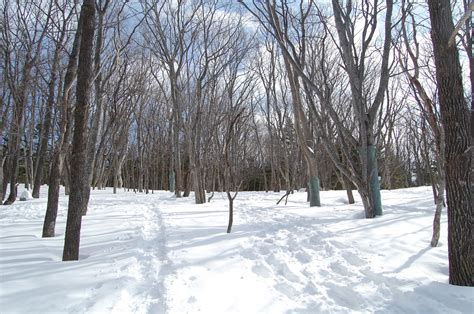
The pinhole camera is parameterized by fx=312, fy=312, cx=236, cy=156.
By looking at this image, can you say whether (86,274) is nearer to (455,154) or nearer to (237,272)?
(237,272)

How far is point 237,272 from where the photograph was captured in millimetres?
3547

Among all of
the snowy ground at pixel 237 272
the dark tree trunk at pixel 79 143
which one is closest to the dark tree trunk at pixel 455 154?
the snowy ground at pixel 237 272

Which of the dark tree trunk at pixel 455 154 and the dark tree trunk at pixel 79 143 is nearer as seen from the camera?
the dark tree trunk at pixel 455 154

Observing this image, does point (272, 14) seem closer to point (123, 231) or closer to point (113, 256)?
point (123, 231)

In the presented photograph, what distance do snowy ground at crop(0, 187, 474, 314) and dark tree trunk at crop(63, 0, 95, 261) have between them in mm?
300

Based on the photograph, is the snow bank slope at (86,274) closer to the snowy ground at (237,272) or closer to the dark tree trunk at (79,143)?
the snowy ground at (237,272)

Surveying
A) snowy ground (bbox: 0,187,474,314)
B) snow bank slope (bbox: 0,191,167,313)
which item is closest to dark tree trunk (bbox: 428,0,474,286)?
snowy ground (bbox: 0,187,474,314)

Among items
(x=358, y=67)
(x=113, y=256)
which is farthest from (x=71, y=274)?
(x=358, y=67)

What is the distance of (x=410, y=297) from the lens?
2.81 meters

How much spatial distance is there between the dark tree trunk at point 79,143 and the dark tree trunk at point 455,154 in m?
4.06

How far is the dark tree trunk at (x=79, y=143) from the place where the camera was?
153 inches

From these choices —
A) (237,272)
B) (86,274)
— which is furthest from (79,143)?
(237,272)

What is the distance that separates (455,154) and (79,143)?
13.9 feet

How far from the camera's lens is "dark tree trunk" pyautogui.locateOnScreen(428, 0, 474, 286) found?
2.95 m
